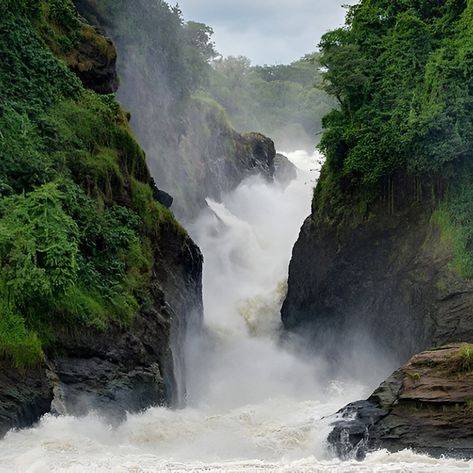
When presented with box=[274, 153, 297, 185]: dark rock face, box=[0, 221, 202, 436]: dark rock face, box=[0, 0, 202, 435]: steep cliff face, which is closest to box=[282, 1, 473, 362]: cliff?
box=[0, 0, 202, 435]: steep cliff face

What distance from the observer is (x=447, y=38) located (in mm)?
24438

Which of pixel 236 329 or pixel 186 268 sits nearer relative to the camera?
pixel 186 268

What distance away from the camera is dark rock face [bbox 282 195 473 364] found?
22016mm

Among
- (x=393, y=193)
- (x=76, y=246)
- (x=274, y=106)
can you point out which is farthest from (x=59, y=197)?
(x=274, y=106)

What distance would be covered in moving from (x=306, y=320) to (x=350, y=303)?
3.38 metres

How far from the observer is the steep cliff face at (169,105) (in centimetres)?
3656

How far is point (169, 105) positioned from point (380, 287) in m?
20.6

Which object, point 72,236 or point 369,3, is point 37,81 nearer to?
point 72,236

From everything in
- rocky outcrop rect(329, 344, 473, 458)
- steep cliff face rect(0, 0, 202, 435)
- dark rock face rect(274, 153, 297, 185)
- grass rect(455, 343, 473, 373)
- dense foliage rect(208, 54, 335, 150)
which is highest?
dense foliage rect(208, 54, 335, 150)

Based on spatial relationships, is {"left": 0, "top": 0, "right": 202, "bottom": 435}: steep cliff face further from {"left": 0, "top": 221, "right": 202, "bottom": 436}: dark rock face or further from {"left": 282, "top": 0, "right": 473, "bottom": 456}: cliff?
{"left": 282, "top": 0, "right": 473, "bottom": 456}: cliff

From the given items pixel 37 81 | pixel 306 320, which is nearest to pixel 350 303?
pixel 306 320

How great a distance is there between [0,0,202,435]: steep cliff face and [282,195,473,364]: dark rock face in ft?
21.0

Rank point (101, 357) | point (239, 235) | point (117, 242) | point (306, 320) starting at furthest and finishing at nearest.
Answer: point (239, 235) < point (306, 320) < point (117, 242) < point (101, 357)

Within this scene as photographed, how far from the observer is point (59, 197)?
56.1ft
